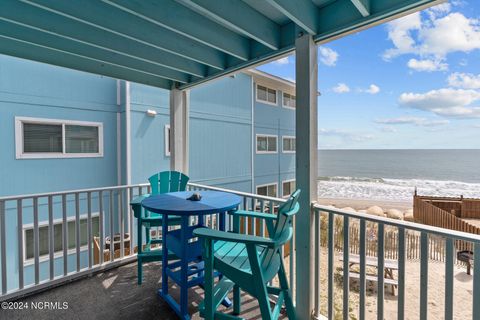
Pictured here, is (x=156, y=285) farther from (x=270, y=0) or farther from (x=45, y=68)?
(x=45, y=68)

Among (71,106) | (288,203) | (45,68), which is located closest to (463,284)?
(288,203)

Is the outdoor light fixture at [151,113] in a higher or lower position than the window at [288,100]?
lower

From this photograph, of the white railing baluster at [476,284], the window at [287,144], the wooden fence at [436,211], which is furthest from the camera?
the window at [287,144]

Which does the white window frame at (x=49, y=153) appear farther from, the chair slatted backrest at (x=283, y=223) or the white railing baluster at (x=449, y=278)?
the white railing baluster at (x=449, y=278)

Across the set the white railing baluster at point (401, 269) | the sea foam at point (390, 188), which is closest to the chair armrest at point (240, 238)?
→ the white railing baluster at point (401, 269)

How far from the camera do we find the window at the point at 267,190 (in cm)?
973

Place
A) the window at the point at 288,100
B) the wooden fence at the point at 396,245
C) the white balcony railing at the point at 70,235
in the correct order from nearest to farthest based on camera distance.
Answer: the white balcony railing at the point at 70,235 < the wooden fence at the point at 396,245 < the window at the point at 288,100

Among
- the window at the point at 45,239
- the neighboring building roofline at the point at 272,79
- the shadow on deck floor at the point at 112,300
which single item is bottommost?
the window at the point at 45,239

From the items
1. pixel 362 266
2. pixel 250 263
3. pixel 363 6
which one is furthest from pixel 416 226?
pixel 363 6

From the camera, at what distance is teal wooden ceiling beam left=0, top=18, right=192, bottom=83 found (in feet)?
6.96

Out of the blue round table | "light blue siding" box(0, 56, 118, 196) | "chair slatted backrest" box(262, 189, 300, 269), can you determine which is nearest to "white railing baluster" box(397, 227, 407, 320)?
"chair slatted backrest" box(262, 189, 300, 269)

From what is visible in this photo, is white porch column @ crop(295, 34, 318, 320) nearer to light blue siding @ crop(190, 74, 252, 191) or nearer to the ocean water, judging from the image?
light blue siding @ crop(190, 74, 252, 191)

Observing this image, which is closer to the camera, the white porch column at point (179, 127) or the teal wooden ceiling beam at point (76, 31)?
the teal wooden ceiling beam at point (76, 31)

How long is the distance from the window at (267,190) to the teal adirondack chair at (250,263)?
7.75 meters
